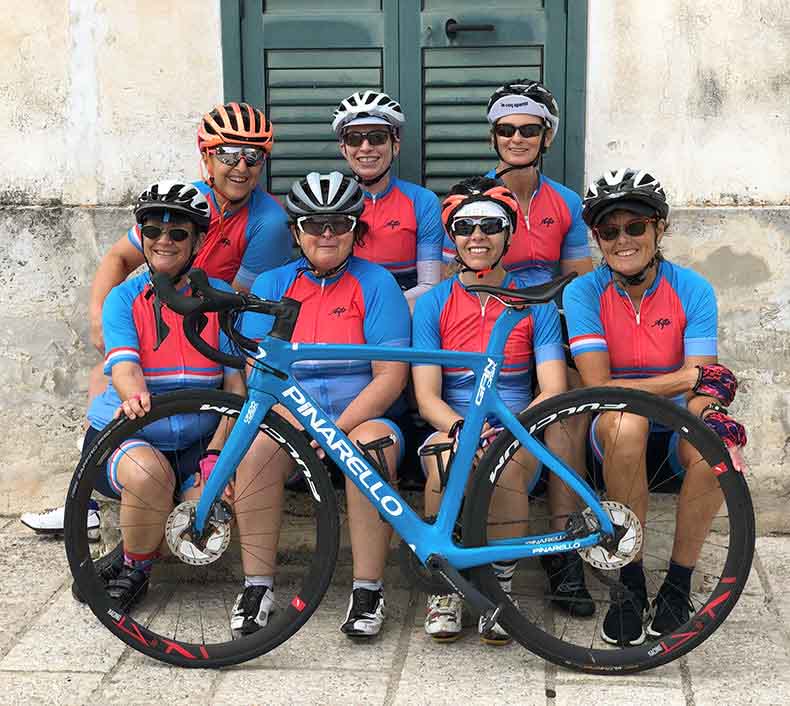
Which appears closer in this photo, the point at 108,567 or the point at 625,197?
the point at 625,197

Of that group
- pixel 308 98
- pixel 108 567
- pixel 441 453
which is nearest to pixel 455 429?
pixel 441 453

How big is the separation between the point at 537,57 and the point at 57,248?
7.89 ft

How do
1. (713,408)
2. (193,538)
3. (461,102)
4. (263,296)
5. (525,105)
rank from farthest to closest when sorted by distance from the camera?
(461,102), (525,105), (263,296), (713,408), (193,538)

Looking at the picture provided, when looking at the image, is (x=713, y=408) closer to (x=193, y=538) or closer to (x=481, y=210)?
(x=481, y=210)

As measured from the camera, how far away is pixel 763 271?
5.23 metres

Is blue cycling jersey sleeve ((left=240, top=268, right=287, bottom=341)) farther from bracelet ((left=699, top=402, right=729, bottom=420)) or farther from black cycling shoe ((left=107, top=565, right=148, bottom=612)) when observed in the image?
bracelet ((left=699, top=402, right=729, bottom=420))

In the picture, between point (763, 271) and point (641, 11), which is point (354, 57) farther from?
point (763, 271)

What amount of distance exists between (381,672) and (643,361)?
1.47 meters

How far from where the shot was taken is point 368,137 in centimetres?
488

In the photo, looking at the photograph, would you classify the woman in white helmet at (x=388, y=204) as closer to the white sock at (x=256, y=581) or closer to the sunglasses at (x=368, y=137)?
the sunglasses at (x=368, y=137)

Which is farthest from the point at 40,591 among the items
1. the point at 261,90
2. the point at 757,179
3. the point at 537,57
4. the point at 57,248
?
the point at 757,179

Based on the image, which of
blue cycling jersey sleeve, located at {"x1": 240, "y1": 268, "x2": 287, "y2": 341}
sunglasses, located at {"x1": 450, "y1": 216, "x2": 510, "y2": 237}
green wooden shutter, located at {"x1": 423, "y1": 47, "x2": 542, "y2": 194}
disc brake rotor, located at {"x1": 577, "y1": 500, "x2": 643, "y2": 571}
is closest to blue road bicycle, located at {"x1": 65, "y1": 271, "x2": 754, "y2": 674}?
disc brake rotor, located at {"x1": 577, "y1": 500, "x2": 643, "y2": 571}

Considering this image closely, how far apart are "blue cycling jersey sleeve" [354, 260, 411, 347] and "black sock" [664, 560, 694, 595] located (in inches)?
51.1

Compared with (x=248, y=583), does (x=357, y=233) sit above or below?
above
